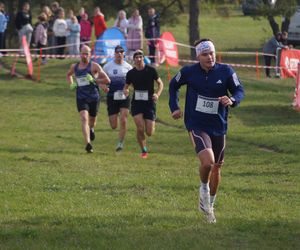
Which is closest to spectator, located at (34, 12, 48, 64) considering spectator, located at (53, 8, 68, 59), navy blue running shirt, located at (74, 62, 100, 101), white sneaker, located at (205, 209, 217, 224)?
spectator, located at (53, 8, 68, 59)

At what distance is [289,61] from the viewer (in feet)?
105

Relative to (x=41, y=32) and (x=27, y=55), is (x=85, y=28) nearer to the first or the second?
(x=41, y=32)

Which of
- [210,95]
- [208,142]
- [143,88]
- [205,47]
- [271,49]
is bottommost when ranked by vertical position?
[271,49]

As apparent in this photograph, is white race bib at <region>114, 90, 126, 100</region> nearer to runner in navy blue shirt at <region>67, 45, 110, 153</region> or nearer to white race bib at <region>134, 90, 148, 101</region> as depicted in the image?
runner in navy blue shirt at <region>67, 45, 110, 153</region>

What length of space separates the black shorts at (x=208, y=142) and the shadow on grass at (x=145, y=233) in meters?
0.74

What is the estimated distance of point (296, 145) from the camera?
19094mm

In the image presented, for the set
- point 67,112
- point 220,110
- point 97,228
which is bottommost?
point 67,112

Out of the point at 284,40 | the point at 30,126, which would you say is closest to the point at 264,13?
the point at 284,40

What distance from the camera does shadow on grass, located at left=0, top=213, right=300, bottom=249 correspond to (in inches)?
348

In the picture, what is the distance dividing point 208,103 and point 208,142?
45 centimetres

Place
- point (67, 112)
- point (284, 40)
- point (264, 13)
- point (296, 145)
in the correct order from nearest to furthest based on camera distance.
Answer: point (296, 145)
point (67, 112)
point (284, 40)
point (264, 13)

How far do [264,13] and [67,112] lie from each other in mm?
18187

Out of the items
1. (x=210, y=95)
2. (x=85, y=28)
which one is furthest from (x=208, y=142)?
(x=85, y=28)

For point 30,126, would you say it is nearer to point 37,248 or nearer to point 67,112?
point 67,112
